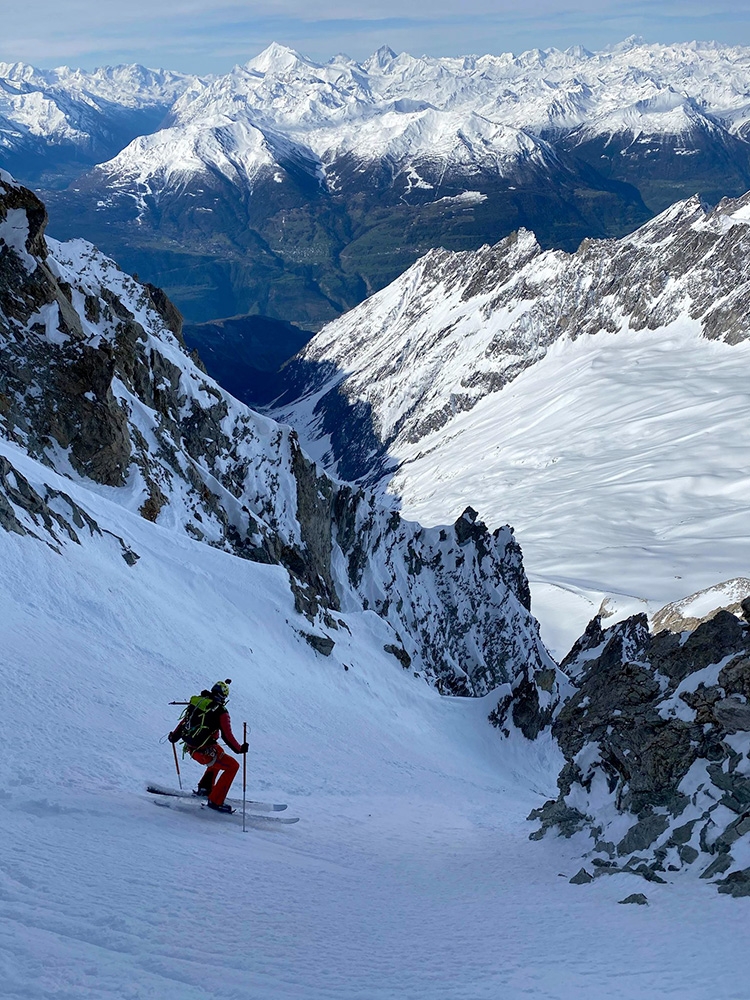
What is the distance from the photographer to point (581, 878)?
13.8 m

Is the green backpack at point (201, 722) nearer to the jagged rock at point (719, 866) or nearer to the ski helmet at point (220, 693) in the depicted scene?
the ski helmet at point (220, 693)

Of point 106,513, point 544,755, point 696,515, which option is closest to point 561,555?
point 696,515

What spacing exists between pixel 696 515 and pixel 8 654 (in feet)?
422

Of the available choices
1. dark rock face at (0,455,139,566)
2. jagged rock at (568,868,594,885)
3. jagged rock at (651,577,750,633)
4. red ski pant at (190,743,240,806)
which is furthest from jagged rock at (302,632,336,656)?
jagged rock at (651,577,750,633)

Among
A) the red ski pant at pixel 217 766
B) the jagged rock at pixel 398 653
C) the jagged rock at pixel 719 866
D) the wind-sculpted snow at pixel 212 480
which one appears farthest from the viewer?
the jagged rock at pixel 398 653

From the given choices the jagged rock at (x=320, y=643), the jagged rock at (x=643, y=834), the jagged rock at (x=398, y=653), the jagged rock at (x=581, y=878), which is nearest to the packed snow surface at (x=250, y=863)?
the jagged rock at (x=581, y=878)

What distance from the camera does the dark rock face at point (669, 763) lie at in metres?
13.4

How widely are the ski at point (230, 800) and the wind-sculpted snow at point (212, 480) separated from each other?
366 inches

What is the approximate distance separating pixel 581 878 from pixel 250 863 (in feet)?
17.1

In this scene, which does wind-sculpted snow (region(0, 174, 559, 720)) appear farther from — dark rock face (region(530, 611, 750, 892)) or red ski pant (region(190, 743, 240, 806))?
dark rock face (region(530, 611, 750, 892))

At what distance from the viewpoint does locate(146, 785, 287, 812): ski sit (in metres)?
14.0

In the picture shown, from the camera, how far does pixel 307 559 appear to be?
5928 cm

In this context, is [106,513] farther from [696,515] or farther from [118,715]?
[696,515]

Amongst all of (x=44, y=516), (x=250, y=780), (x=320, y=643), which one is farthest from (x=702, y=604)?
(x=250, y=780)
